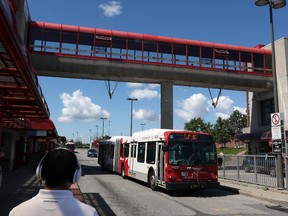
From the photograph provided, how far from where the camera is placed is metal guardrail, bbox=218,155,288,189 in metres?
16.2

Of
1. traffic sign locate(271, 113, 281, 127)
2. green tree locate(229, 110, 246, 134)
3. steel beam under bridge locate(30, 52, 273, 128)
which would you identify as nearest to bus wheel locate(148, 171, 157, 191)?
traffic sign locate(271, 113, 281, 127)

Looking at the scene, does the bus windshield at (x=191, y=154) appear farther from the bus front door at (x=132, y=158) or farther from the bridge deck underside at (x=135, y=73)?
the bridge deck underside at (x=135, y=73)

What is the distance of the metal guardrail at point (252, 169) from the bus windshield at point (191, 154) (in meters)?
2.76

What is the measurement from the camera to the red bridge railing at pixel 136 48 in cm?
2634

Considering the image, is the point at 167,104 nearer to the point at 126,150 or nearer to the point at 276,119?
the point at 126,150

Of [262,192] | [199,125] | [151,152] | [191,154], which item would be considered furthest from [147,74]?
[199,125]

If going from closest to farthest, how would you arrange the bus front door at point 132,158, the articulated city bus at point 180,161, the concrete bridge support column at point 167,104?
1. the articulated city bus at point 180,161
2. the bus front door at point 132,158
3. the concrete bridge support column at point 167,104

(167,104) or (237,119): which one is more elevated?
(237,119)

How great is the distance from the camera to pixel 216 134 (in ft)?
362

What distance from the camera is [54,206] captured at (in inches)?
85.5

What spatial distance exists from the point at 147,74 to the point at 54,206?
2598 centimetres

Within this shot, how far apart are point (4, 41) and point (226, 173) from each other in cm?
1621

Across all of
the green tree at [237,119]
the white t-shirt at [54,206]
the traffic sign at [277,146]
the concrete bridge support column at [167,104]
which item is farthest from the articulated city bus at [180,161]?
the green tree at [237,119]

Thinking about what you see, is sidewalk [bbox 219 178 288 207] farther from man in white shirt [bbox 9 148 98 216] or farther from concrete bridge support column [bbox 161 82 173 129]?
man in white shirt [bbox 9 148 98 216]
